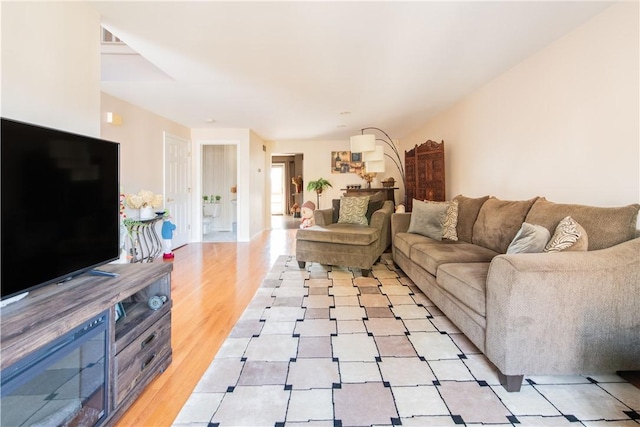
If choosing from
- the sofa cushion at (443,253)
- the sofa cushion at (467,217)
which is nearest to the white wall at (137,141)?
the sofa cushion at (443,253)

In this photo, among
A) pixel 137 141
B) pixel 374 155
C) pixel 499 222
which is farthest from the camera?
pixel 374 155

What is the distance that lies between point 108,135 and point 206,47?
6.37 feet

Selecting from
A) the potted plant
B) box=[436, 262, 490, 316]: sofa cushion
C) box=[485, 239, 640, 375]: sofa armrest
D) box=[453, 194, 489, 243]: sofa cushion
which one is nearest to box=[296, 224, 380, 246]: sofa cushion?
box=[453, 194, 489, 243]: sofa cushion

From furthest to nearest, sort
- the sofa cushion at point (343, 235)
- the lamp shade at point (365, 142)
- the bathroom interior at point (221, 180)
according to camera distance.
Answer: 1. the bathroom interior at point (221, 180)
2. the lamp shade at point (365, 142)
3. the sofa cushion at point (343, 235)

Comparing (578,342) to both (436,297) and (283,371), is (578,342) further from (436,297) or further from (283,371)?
(283,371)

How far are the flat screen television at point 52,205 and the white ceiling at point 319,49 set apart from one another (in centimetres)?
124

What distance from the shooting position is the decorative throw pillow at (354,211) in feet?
13.6

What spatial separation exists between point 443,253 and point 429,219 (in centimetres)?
89

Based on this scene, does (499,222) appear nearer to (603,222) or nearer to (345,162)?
(603,222)

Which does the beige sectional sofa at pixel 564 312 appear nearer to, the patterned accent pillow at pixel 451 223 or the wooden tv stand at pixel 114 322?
the patterned accent pillow at pixel 451 223

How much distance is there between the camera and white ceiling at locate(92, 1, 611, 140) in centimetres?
198

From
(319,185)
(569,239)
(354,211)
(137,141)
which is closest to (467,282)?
(569,239)

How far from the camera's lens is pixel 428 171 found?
4.68 metres

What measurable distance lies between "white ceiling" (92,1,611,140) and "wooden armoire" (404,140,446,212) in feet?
2.28
